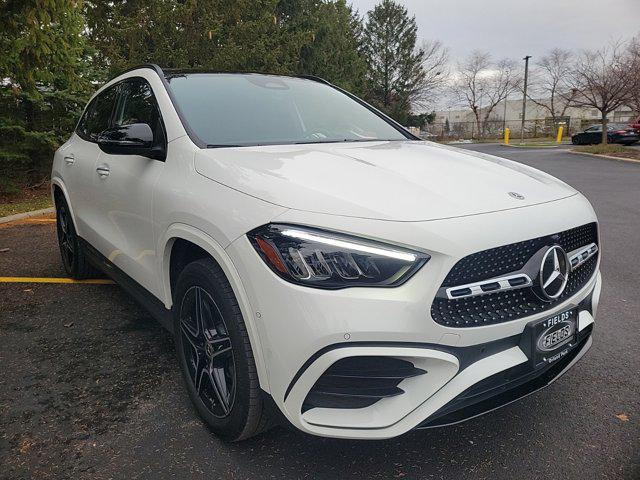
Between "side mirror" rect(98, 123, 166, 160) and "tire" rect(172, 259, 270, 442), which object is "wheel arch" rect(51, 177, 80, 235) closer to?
"side mirror" rect(98, 123, 166, 160)

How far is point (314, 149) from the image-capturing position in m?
2.55

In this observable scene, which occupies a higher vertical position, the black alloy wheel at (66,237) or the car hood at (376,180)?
the car hood at (376,180)

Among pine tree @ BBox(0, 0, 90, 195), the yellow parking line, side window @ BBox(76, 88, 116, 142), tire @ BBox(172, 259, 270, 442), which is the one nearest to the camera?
tire @ BBox(172, 259, 270, 442)

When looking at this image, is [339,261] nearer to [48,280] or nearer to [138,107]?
[138,107]

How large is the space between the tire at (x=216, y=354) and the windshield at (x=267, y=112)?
738 millimetres

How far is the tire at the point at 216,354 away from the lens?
1.95 metres

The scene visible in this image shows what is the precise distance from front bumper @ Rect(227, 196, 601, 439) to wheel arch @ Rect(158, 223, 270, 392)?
0.11 ft

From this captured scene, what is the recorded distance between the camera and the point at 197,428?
2.40 meters

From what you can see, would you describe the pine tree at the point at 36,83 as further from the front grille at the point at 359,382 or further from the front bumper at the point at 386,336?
the front grille at the point at 359,382

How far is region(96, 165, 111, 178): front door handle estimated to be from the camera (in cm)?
321

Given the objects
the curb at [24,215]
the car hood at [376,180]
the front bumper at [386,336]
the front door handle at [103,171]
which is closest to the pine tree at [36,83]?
the curb at [24,215]

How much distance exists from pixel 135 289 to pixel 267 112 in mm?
1299

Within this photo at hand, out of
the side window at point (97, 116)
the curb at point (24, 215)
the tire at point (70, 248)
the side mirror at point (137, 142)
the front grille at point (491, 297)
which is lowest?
the curb at point (24, 215)

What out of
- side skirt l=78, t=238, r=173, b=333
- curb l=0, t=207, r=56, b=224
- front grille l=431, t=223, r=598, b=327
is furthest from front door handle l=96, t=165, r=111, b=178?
curb l=0, t=207, r=56, b=224
